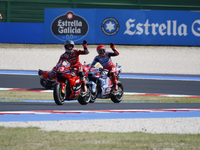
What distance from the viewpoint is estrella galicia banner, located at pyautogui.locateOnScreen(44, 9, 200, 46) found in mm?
25797

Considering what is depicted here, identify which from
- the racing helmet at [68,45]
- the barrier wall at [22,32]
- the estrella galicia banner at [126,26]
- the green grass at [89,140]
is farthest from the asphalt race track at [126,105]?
the barrier wall at [22,32]

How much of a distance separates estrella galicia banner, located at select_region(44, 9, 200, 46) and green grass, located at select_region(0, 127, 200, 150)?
751 inches

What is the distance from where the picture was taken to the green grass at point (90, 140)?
583 cm

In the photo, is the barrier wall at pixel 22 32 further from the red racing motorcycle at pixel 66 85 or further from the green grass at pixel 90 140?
the green grass at pixel 90 140

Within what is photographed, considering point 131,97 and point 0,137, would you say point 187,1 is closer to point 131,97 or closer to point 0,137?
point 131,97

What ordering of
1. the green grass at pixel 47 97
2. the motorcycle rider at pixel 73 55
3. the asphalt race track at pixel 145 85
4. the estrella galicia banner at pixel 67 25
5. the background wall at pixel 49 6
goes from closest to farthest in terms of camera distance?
the motorcycle rider at pixel 73 55
the green grass at pixel 47 97
the asphalt race track at pixel 145 85
the estrella galicia banner at pixel 67 25
the background wall at pixel 49 6

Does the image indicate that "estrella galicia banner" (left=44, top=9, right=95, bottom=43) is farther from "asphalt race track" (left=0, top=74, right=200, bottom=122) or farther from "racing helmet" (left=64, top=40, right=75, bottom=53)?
"racing helmet" (left=64, top=40, right=75, bottom=53)

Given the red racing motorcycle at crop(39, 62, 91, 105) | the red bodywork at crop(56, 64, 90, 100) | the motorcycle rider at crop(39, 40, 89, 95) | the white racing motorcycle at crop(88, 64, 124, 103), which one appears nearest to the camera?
the red racing motorcycle at crop(39, 62, 91, 105)

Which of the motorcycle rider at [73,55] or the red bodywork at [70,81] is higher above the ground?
the motorcycle rider at [73,55]

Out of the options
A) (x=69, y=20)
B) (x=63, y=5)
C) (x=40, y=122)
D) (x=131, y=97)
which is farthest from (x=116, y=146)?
(x=63, y=5)

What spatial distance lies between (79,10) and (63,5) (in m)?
3.52

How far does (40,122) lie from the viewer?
316 inches

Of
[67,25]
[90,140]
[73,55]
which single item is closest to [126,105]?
[73,55]

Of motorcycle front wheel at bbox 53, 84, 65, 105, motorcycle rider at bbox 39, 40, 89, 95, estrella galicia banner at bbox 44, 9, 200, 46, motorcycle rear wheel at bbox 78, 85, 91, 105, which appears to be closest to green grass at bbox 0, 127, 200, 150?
motorcycle front wheel at bbox 53, 84, 65, 105
